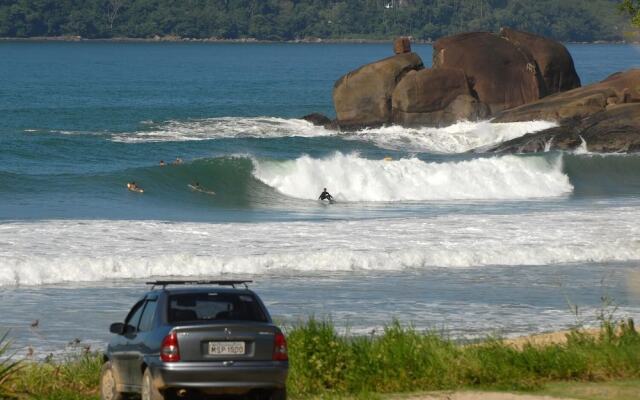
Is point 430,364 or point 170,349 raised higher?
point 170,349

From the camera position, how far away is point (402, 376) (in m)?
14.3

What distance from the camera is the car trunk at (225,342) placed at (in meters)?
12.2

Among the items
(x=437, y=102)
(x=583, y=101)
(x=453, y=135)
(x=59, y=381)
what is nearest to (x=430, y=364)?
(x=59, y=381)

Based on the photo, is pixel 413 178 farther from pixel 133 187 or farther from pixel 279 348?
pixel 279 348

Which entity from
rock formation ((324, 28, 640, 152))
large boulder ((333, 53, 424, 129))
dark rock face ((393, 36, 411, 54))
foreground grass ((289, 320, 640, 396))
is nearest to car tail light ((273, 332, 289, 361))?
foreground grass ((289, 320, 640, 396))

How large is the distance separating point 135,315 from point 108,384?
0.75m

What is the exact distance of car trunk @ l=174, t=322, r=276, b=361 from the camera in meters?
12.2

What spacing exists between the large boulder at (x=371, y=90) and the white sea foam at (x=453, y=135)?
0.85 metres

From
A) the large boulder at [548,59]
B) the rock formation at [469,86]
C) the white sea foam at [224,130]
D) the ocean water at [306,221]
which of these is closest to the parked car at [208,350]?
the ocean water at [306,221]

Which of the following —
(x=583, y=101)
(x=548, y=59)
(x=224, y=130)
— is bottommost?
(x=224, y=130)

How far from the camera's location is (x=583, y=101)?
5244cm

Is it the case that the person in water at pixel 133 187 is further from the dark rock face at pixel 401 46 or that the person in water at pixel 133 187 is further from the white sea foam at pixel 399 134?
the dark rock face at pixel 401 46

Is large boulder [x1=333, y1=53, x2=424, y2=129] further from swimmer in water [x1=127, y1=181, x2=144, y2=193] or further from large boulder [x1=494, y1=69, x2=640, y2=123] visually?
swimmer in water [x1=127, y1=181, x2=144, y2=193]

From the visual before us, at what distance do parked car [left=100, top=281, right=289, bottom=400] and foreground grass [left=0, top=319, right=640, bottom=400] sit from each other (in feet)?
4.93
